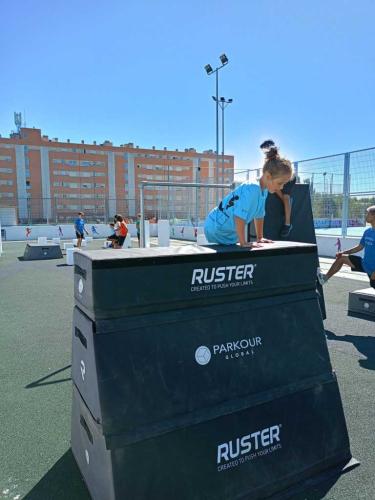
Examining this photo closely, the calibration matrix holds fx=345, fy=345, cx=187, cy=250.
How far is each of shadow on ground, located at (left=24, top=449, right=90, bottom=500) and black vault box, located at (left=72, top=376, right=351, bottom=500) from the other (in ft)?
0.21

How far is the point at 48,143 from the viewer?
6091 cm

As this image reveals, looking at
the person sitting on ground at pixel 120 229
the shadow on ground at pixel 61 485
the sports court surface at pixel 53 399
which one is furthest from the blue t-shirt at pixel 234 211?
the person sitting on ground at pixel 120 229

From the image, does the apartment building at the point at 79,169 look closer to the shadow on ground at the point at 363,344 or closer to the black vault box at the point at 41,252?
the black vault box at the point at 41,252

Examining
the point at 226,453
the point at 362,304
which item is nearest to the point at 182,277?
the point at 226,453

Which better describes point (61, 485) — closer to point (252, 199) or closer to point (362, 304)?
point (252, 199)

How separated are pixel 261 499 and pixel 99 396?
988mm

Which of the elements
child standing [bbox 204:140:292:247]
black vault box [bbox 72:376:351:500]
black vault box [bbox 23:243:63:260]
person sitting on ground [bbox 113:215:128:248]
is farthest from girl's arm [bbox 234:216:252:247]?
black vault box [bbox 23:243:63:260]

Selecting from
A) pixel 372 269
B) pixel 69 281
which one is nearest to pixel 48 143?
pixel 69 281

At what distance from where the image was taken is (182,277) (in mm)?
1690

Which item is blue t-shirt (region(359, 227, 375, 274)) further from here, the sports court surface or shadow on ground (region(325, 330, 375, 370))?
shadow on ground (region(325, 330, 375, 370))

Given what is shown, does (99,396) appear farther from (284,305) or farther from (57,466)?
(284,305)

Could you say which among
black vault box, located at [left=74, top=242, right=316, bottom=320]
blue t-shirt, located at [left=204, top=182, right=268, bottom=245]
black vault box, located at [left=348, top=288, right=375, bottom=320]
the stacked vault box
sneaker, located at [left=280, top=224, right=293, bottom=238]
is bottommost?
black vault box, located at [left=348, top=288, right=375, bottom=320]

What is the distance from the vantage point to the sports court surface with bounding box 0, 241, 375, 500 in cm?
185

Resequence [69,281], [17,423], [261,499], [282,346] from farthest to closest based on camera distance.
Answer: [69,281]
[17,423]
[282,346]
[261,499]
